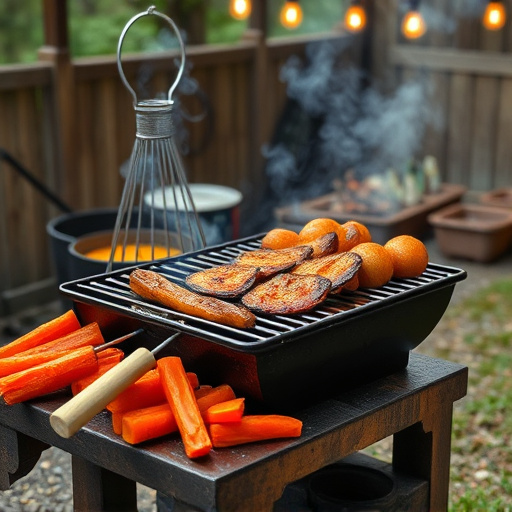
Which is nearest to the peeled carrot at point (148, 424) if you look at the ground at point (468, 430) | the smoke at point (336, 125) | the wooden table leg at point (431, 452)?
the wooden table leg at point (431, 452)

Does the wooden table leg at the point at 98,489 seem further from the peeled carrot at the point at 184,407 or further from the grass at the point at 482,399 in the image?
the grass at the point at 482,399

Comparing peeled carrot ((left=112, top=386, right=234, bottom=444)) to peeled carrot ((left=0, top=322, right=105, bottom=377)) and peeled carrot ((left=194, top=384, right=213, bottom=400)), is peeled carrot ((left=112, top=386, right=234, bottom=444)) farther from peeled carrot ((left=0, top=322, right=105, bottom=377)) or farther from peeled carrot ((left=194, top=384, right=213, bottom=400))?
peeled carrot ((left=0, top=322, right=105, bottom=377))

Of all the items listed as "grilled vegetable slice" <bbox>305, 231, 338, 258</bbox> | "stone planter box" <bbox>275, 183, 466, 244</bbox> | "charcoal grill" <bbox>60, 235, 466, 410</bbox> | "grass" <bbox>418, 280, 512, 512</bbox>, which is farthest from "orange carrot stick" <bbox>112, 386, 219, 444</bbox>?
"stone planter box" <bbox>275, 183, 466, 244</bbox>

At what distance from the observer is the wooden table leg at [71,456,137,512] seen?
246 centimetres

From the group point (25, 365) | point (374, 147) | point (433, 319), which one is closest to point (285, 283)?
point (433, 319)

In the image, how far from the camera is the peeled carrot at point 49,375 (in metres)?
2.31

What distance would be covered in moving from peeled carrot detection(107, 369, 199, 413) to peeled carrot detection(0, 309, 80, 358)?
38 cm

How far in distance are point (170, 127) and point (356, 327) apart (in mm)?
1080

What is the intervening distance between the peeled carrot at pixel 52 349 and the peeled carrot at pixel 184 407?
28cm

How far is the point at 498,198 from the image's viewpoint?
7367mm

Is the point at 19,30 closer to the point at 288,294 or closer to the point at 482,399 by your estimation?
the point at 482,399

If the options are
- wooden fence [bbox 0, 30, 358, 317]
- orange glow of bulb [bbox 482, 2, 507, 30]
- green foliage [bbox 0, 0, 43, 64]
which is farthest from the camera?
green foliage [bbox 0, 0, 43, 64]

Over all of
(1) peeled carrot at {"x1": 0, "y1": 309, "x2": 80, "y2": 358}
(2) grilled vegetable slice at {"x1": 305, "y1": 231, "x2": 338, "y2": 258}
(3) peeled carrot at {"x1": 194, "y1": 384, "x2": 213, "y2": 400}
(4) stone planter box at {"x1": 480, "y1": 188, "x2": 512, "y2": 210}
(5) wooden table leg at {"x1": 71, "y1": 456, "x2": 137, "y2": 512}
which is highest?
(2) grilled vegetable slice at {"x1": 305, "y1": 231, "x2": 338, "y2": 258}

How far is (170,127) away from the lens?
304cm
